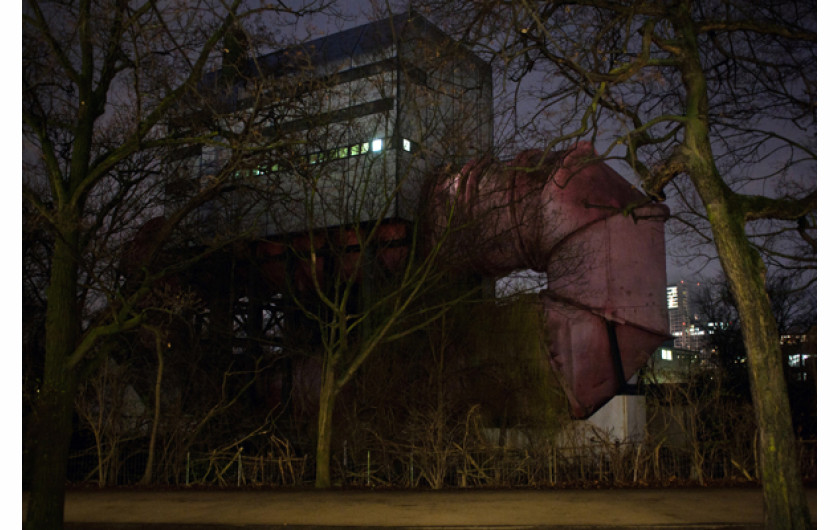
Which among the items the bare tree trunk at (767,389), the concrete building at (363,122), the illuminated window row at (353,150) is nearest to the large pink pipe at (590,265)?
the concrete building at (363,122)

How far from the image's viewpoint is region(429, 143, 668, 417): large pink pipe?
1528cm

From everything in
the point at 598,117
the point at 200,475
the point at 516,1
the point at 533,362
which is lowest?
the point at 200,475

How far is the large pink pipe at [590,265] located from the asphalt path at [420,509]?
3554mm

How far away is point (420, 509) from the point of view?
34.4 ft

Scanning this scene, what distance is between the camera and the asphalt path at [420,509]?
9289 millimetres

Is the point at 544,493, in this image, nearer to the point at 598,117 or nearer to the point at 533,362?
the point at 533,362

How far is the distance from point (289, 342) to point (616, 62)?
11272 mm

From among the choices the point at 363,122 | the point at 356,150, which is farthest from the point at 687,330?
the point at 363,122

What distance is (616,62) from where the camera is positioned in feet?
35.7

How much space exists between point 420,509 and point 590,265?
6968 millimetres

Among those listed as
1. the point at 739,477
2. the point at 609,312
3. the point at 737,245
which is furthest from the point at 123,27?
the point at 739,477

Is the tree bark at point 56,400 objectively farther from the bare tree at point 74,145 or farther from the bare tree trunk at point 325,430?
the bare tree trunk at point 325,430

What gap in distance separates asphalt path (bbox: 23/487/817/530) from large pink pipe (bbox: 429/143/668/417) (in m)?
3.55

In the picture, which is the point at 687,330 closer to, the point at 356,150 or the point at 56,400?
the point at 356,150
